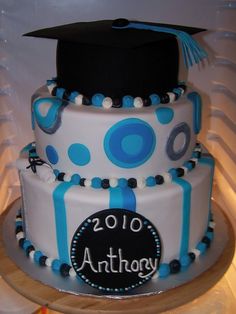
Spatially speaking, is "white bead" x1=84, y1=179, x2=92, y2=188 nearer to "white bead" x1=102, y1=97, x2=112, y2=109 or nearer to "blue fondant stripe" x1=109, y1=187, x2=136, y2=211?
"blue fondant stripe" x1=109, y1=187, x2=136, y2=211

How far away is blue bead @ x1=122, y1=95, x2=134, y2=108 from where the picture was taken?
Result: 994 mm

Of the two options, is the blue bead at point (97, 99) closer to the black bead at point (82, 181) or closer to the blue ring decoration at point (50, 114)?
the blue ring decoration at point (50, 114)

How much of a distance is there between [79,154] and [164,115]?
8.2 inches

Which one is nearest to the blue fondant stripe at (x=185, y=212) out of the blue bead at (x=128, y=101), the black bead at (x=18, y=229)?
the blue bead at (x=128, y=101)

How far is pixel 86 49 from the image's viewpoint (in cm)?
97

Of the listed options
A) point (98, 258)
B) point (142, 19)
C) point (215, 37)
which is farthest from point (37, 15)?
point (98, 258)

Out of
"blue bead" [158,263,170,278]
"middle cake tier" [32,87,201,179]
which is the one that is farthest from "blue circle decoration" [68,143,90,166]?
"blue bead" [158,263,170,278]

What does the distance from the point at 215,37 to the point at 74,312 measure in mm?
1078

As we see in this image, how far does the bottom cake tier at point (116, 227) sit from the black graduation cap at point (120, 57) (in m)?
0.22

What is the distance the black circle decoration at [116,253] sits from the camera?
3.29 ft

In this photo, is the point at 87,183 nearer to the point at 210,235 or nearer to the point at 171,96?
the point at 171,96

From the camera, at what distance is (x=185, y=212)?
1.07 metres

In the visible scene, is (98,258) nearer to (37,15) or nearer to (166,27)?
(166,27)

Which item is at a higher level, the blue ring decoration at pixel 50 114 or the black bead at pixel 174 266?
the blue ring decoration at pixel 50 114
